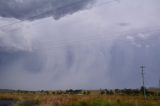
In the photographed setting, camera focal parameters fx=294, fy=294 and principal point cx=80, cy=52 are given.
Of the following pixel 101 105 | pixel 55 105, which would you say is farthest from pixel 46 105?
pixel 101 105

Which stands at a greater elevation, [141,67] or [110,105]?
[141,67]

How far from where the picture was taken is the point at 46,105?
4228cm

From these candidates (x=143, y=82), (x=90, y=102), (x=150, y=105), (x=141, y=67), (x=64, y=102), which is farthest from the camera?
(x=141, y=67)

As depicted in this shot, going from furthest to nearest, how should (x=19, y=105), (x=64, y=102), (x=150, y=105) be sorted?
(x=19, y=105) → (x=64, y=102) → (x=150, y=105)

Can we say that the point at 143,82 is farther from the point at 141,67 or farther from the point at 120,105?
the point at 120,105

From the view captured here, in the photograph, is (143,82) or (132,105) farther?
(143,82)

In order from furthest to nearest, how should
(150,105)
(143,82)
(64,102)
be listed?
(143,82) → (64,102) → (150,105)

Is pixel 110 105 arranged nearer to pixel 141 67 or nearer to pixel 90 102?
pixel 90 102

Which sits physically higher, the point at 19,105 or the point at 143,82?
the point at 143,82

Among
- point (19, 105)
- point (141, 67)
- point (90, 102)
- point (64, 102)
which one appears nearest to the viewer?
point (90, 102)

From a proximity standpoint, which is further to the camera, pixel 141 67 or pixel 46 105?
pixel 141 67

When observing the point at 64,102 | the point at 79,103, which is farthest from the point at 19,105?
the point at 79,103

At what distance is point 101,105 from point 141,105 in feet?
17.1

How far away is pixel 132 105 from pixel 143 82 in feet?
144
